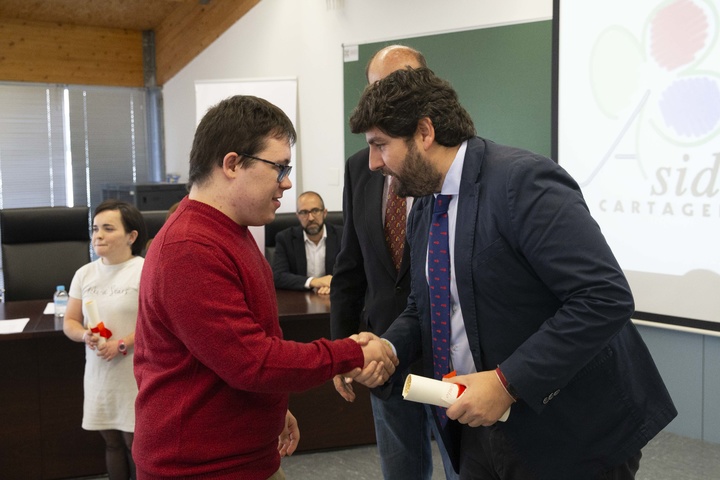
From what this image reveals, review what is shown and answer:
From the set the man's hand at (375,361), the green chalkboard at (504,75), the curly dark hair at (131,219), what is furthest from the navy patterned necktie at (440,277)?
the green chalkboard at (504,75)

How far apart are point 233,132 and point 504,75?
3643 mm

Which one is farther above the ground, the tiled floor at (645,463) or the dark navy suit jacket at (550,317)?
the dark navy suit jacket at (550,317)

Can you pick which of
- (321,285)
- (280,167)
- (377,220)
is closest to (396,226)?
(377,220)

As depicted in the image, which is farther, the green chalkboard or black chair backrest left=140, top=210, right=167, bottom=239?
the green chalkboard

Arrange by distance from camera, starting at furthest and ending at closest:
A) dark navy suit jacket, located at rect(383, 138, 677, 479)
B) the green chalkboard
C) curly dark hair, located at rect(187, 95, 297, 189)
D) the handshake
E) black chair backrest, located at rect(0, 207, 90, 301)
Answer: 1. the green chalkboard
2. black chair backrest, located at rect(0, 207, 90, 301)
3. the handshake
4. curly dark hair, located at rect(187, 95, 297, 189)
5. dark navy suit jacket, located at rect(383, 138, 677, 479)

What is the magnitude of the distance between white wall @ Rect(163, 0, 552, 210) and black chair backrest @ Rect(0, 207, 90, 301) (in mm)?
2325

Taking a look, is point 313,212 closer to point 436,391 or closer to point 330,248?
point 330,248

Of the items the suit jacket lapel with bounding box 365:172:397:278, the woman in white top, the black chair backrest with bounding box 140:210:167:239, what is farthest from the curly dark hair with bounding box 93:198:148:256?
the black chair backrest with bounding box 140:210:167:239

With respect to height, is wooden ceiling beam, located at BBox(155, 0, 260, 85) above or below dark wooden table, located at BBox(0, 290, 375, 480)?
above

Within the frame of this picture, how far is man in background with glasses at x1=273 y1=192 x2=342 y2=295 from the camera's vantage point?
14.7ft

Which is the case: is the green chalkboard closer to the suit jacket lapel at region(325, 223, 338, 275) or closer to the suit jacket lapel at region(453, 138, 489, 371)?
the suit jacket lapel at region(325, 223, 338, 275)

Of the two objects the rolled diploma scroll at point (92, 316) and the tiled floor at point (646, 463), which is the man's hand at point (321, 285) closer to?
the tiled floor at point (646, 463)

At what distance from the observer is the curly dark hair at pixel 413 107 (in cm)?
155

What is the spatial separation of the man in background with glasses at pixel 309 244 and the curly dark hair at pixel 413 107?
288 centimetres
